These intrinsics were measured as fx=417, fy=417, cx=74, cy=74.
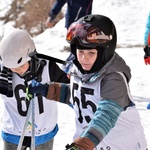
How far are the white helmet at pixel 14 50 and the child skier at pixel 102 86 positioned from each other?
519 mm

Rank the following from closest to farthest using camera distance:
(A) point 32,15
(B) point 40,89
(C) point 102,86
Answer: (C) point 102,86, (B) point 40,89, (A) point 32,15

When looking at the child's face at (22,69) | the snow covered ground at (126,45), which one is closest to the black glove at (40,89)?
the child's face at (22,69)

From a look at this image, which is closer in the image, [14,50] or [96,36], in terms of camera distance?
[96,36]

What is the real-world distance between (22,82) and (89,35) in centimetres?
95

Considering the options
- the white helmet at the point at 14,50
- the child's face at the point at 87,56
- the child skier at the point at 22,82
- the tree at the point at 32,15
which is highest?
the child's face at the point at 87,56

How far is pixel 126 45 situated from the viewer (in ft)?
28.8

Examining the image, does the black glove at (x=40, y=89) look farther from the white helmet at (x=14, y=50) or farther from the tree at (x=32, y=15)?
the tree at (x=32, y=15)

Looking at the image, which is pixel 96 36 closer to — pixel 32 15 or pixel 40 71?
pixel 40 71

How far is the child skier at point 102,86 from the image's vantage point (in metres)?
2.13

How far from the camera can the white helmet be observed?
9.47 ft

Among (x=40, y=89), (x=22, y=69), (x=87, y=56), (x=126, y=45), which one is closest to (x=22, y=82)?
(x=22, y=69)

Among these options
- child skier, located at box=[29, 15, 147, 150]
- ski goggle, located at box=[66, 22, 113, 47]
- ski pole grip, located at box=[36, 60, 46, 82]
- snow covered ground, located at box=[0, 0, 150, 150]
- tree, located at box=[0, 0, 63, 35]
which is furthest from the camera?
tree, located at box=[0, 0, 63, 35]

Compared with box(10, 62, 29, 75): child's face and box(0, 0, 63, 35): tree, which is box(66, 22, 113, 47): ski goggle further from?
box(0, 0, 63, 35): tree

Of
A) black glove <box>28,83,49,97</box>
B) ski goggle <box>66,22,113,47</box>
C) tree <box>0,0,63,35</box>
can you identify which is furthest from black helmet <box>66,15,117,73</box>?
tree <box>0,0,63,35</box>
